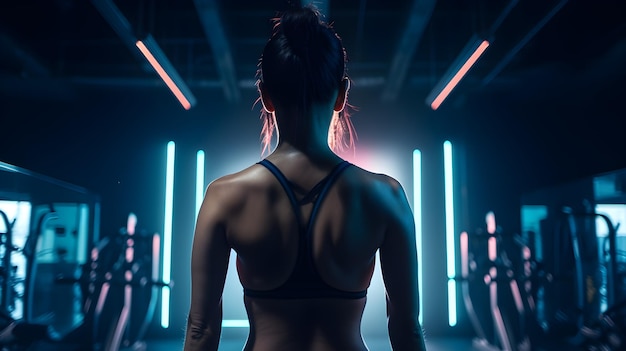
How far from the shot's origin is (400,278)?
1021 millimetres

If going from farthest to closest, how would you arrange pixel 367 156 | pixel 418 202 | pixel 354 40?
pixel 367 156, pixel 418 202, pixel 354 40

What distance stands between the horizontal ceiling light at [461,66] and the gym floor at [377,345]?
9.30 feet

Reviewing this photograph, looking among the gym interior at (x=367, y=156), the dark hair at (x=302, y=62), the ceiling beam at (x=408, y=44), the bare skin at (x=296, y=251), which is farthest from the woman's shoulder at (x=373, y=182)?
the ceiling beam at (x=408, y=44)

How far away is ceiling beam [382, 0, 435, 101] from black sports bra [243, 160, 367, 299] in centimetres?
354

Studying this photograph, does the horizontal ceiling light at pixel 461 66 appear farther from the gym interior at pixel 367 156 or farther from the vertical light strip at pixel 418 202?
the vertical light strip at pixel 418 202

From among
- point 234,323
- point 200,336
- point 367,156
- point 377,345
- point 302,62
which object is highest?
point 367,156

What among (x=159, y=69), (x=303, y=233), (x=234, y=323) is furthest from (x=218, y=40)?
(x=303, y=233)

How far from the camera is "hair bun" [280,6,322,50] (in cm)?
99

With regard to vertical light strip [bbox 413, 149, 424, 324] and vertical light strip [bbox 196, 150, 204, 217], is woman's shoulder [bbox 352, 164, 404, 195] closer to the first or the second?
vertical light strip [bbox 413, 149, 424, 324]

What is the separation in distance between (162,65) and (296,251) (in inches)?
143

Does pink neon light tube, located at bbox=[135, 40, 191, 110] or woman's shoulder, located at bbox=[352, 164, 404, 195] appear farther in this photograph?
pink neon light tube, located at bbox=[135, 40, 191, 110]

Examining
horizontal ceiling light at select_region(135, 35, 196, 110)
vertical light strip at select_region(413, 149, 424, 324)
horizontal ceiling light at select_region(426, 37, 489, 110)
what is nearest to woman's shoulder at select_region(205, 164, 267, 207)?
horizontal ceiling light at select_region(135, 35, 196, 110)

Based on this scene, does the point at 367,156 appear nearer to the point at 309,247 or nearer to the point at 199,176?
the point at 199,176

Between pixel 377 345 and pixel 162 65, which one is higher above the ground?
pixel 162 65
